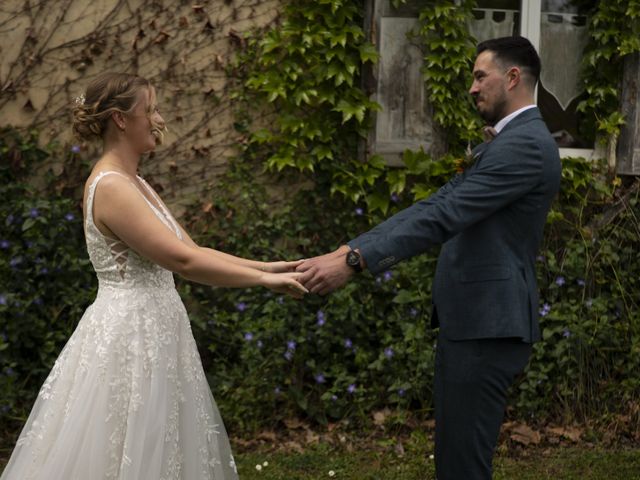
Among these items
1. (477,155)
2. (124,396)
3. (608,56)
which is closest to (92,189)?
(124,396)

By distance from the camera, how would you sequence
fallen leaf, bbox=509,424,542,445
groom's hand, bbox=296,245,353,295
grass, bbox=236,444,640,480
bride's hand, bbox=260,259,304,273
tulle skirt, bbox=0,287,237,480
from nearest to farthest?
1. tulle skirt, bbox=0,287,237,480
2. groom's hand, bbox=296,245,353,295
3. bride's hand, bbox=260,259,304,273
4. grass, bbox=236,444,640,480
5. fallen leaf, bbox=509,424,542,445

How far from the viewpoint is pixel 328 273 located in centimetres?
362

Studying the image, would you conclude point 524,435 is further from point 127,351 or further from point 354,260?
point 127,351

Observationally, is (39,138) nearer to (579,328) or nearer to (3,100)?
(3,100)

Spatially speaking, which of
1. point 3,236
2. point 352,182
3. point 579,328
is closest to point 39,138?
point 3,236

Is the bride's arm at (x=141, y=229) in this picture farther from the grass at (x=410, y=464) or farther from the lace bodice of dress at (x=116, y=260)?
the grass at (x=410, y=464)

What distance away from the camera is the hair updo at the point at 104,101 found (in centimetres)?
320

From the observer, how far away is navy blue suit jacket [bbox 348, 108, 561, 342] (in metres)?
3.20

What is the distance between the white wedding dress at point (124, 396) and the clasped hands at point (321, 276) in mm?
489

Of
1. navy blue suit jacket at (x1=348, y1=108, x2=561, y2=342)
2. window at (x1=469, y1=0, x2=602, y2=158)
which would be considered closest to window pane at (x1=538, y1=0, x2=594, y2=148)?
window at (x1=469, y1=0, x2=602, y2=158)

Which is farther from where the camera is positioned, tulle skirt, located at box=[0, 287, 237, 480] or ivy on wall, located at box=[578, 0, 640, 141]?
ivy on wall, located at box=[578, 0, 640, 141]

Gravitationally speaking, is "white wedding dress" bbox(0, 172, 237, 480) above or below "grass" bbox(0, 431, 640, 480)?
above

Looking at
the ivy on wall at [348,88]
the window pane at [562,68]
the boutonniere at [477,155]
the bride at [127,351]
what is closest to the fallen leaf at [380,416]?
the ivy on wall at [348,88]

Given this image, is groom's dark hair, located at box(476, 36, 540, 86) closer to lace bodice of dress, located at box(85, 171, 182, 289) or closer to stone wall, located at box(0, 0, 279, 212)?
lace bodice of dress, located at box(85, 171, 182, 289)
